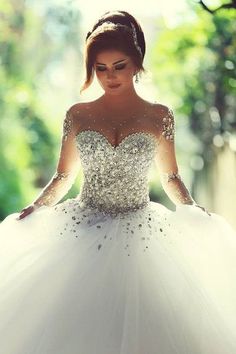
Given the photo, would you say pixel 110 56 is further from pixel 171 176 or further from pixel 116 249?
pixel 116 249

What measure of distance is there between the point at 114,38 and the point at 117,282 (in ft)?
1.96

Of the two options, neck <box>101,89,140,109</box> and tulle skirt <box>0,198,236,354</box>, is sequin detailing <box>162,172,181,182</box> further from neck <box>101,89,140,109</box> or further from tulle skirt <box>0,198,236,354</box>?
neck <box>101,89,140,109</box>

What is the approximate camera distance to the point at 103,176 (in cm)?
161

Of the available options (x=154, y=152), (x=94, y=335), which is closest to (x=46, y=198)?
(x=154, y=152)

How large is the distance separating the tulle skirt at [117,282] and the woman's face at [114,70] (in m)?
0.32

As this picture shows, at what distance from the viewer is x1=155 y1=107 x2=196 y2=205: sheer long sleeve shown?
5.51 ft

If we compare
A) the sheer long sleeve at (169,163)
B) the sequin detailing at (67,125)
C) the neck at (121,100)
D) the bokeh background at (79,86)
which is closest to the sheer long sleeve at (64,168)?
the sequin detailing at (67,125)

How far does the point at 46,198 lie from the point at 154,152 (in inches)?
12.6

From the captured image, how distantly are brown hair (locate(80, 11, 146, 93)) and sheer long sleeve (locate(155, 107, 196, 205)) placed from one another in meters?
0.16

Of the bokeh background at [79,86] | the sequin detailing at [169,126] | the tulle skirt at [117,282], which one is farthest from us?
the bokeh background at [79,86]

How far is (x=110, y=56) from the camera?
1575 mm

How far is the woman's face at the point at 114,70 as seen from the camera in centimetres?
158

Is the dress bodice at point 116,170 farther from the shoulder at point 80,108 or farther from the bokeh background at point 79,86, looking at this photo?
the bokeh background at point 79,86

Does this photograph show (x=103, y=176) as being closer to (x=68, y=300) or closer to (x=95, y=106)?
(x=95, y=106)
